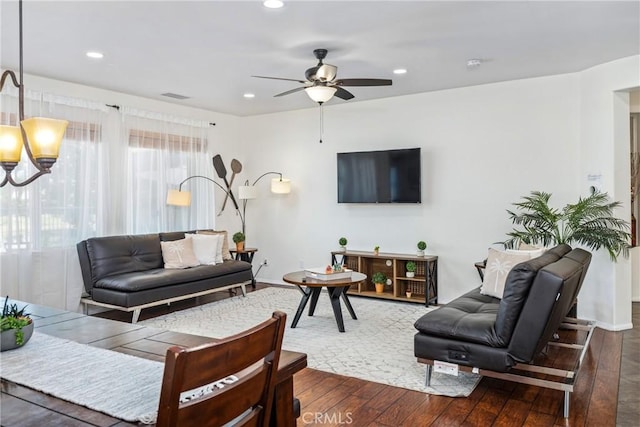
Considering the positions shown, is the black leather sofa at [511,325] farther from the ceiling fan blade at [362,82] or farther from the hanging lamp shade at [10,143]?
the hanging lamp shade at [10,143]

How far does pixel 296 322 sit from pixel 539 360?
225 cm

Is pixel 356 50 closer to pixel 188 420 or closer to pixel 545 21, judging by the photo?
pixel 545 21

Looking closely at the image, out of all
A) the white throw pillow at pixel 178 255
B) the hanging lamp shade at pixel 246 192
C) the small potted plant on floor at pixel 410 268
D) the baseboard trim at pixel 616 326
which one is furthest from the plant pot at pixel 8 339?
the hanging lamp shade at pixel 246 192

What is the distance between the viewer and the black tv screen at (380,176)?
5.91 meters

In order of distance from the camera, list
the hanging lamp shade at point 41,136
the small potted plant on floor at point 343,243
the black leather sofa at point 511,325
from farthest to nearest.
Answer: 1. the small potted plant on floor at point 343,243
2. the black leather sofa at point 511,325
3. the hanging lamp shade at point 41,136

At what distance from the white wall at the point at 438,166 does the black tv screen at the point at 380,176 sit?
168mm

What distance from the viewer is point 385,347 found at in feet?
13.3

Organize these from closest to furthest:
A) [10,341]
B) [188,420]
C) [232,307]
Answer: [188,420] < [10,341] < [232,307]

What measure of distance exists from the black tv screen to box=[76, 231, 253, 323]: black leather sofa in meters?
1.98

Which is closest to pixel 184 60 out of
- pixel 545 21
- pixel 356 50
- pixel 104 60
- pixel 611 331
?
pixel 104 60

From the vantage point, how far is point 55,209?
16.6 feet

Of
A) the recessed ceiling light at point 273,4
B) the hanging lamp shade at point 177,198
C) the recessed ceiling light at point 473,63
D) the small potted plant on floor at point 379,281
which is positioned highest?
the recessed ceiling light at point 473,63

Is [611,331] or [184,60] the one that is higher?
[184,60]

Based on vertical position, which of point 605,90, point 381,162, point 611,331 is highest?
point 605,90
